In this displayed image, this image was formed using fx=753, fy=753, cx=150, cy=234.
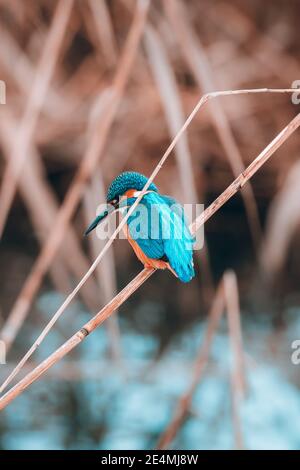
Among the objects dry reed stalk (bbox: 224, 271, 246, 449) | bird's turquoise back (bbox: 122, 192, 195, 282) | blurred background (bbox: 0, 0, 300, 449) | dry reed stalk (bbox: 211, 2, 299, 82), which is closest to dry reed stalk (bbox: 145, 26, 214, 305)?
blurred background (bbox: 0, 0, 300, 449)

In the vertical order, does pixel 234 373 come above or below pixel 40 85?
below

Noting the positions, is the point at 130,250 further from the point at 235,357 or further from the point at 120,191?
the point at 120,191

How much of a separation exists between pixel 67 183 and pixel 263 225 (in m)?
0.78

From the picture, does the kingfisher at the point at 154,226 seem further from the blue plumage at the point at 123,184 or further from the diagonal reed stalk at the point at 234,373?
the diagonal reed stalk at the point at 234,373

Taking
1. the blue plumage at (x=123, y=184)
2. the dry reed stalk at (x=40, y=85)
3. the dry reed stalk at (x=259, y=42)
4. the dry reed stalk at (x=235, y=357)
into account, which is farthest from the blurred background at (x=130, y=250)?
the blue plumage at (x=123, y=184)

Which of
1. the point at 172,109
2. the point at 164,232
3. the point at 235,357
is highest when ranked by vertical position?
the point at 172,109

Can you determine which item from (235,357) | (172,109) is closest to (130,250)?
(172,109)

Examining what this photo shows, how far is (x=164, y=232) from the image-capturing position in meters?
0.95

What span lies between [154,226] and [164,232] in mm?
38

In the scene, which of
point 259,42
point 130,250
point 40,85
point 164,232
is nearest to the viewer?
point 164,232

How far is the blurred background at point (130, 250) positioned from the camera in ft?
6.73

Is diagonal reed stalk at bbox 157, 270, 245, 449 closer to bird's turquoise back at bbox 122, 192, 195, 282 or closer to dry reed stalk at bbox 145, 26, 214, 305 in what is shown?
dry reed stalk at bbox 145, 26, 214, 305

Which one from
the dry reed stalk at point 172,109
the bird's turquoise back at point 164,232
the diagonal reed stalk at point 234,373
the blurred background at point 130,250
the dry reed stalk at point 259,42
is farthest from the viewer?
the dry reed stalk at point 259,42

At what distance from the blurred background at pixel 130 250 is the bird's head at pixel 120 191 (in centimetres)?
69
